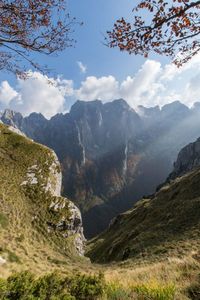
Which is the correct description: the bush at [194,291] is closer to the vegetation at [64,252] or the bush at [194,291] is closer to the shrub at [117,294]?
the vegetation at [64,252]

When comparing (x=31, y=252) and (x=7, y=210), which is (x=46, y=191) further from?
(x=31, y=252)

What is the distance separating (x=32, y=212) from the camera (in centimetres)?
4016

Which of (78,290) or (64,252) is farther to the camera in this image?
(64,252)

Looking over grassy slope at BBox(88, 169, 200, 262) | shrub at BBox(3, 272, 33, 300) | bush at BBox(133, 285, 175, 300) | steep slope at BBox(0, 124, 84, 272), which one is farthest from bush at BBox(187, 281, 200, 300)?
steep slope at BBox(0, 124, 84, 272)

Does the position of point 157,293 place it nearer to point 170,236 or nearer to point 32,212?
point 170,236

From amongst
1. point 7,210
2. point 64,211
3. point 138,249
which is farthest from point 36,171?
point 138,249

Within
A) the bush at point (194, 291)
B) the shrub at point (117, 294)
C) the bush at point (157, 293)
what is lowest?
the bush at point (194, 291)

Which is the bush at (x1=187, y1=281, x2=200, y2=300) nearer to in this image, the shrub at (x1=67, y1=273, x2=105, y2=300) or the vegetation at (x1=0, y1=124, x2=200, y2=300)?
the vegetation at (x1=0, y1=124, x2=200, y2=300)

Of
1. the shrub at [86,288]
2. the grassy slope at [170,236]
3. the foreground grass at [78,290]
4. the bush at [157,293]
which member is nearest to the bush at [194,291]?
the foreground grass at [78,290]

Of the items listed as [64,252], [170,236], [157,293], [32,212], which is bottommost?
[170,236]

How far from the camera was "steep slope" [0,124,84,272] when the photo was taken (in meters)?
29.6

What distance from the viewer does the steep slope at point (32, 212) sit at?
29.6 metres

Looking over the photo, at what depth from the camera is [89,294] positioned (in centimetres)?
792

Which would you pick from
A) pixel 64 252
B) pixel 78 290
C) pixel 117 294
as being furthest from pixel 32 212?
pixel 117 294
